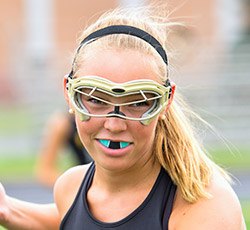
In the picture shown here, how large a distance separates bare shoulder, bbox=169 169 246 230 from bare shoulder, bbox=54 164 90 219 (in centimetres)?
58

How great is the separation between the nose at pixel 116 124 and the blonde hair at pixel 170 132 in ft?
0.85

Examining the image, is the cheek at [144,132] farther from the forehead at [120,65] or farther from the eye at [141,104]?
the forehead at [120,65]

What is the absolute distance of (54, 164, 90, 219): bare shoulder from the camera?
4469 mm

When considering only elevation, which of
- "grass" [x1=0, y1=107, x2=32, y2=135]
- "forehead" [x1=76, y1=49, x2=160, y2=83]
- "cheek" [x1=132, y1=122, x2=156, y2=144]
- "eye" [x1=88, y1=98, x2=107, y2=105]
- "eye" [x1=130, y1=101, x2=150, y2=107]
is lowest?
"cheek" [x1=132, y1=122, x2=156, y2=144]

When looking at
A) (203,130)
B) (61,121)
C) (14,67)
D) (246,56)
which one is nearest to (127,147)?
(203,130)

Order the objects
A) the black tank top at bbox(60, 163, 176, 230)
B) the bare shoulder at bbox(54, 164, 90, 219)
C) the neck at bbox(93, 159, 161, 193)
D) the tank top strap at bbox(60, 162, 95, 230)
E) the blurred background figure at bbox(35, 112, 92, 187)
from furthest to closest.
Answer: the blurred background figure at bbox(35, 112, 92, 187) → the bare shoulder at bbox(54, 164, 90, 219) → the tank top strap at bbox(60, 162, 95, 230) → the neck at bbox(93, 159, 161, 193) → the black tank top at bbox(60, 163, 176, 230)

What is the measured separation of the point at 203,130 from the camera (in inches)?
189

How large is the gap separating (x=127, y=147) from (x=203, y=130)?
908mm

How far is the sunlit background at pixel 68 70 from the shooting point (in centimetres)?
1855

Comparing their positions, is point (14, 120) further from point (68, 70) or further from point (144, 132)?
point (144, 132)

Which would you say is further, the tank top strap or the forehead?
the tank top strap

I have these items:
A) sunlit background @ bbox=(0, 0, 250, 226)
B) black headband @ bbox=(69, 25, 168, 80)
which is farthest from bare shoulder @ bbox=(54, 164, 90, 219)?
sunlit background @ bbox=(0, 0, 250, 226)

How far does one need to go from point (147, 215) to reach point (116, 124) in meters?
0.40

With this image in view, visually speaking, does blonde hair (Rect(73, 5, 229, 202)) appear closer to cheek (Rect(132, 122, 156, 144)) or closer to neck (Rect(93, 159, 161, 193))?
neck (Rect(93, 159, 161, 193))
